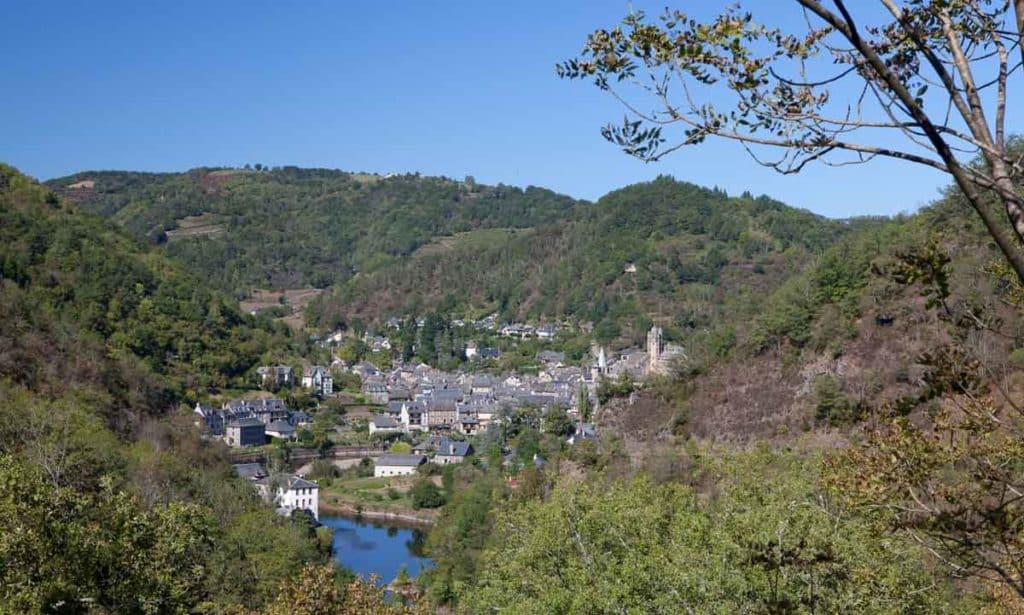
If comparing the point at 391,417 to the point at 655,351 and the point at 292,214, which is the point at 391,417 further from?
the point at 292,214

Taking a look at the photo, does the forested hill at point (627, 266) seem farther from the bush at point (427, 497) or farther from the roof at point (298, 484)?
the roof at point (298, 484)

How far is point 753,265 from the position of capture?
63.1 metres

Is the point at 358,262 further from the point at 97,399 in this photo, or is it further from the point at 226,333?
the point at 97,399

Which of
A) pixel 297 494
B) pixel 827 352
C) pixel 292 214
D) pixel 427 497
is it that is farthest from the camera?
pixel 292 214

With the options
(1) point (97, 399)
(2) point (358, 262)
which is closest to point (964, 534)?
(1) point (97, 399)

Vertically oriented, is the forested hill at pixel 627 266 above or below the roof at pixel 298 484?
above


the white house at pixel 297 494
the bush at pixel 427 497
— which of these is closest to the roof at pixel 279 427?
the white house at pixel 297 494

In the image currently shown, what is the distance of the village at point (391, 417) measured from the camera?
33062 millimetres

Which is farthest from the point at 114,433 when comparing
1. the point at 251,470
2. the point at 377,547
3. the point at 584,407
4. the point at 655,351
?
the point at 655,351

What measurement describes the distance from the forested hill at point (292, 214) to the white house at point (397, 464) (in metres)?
53.5

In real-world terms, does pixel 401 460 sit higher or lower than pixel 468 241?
lower

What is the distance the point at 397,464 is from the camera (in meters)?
37.0

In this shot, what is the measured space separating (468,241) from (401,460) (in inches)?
2621

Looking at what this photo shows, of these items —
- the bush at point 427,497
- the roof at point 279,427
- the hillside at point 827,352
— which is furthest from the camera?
the roof at point 279,427
